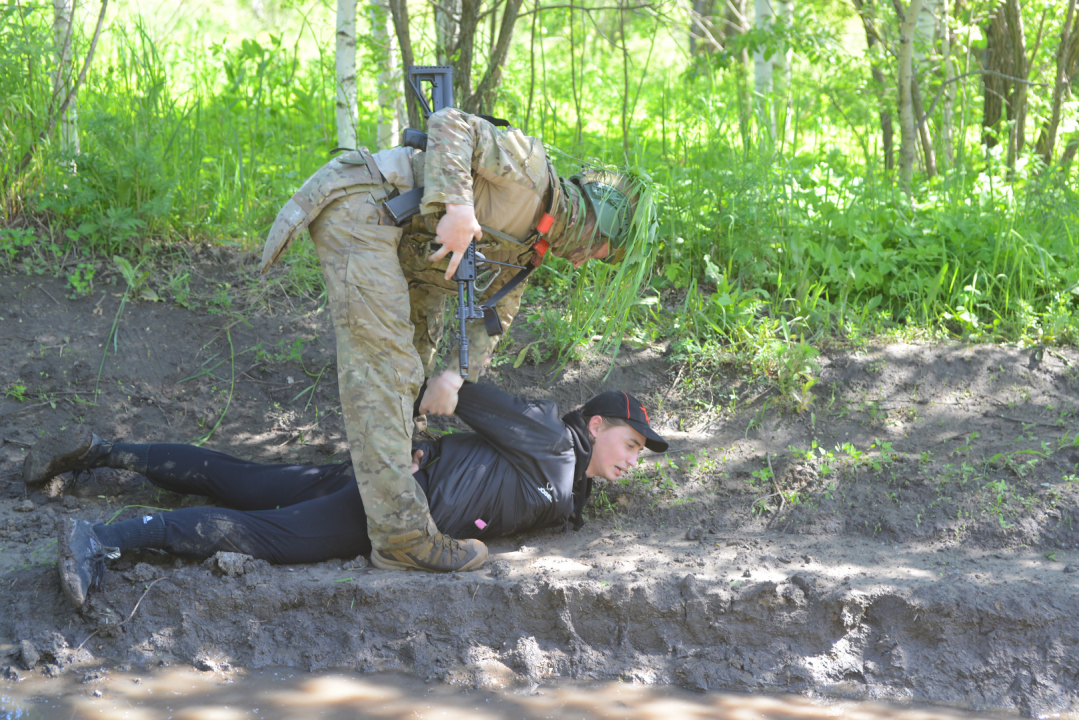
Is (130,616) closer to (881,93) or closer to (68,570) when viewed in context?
(68,570)

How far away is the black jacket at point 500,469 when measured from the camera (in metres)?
2.93

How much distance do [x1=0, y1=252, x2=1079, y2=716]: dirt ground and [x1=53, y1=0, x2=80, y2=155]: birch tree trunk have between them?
0.84 meters

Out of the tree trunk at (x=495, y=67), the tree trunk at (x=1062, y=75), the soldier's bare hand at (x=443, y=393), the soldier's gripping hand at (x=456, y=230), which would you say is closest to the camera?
the soldier's gripping hand at (x=456, y=230)

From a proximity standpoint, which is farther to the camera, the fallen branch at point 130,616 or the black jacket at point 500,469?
the black jacket at point 500,469

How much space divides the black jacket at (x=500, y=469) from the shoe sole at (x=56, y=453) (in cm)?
132

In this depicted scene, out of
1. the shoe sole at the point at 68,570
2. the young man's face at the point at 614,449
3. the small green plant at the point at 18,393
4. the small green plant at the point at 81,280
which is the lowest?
the shoe sole at the point at 68,570

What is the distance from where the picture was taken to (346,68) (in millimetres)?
4422

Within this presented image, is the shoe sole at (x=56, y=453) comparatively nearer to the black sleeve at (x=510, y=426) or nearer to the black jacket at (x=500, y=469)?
the black jacket at (x=500, y=469)

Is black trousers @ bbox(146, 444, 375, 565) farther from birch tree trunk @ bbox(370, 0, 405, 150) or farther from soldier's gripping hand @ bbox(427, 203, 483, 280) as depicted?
birch tree trunk @ bbox(370, 0, 405, 150)

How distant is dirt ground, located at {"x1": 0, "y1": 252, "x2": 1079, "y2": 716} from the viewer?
2.54m

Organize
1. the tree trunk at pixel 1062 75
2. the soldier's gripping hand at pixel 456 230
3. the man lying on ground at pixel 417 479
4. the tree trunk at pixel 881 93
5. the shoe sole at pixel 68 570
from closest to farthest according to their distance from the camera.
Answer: the shoe sole at pixel 68 570
the soldier's gripping hand at pixel 456 230
the man lying on ground at pixel 417 479
the tree trunk at pixel 1062 75
the tree trunk at pixel 881 93

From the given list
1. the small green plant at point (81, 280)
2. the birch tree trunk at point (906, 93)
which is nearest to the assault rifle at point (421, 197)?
the small green plant at point (81, 280)

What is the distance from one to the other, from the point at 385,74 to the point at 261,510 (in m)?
3.04

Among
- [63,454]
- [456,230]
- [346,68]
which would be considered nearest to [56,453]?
[63,454]
